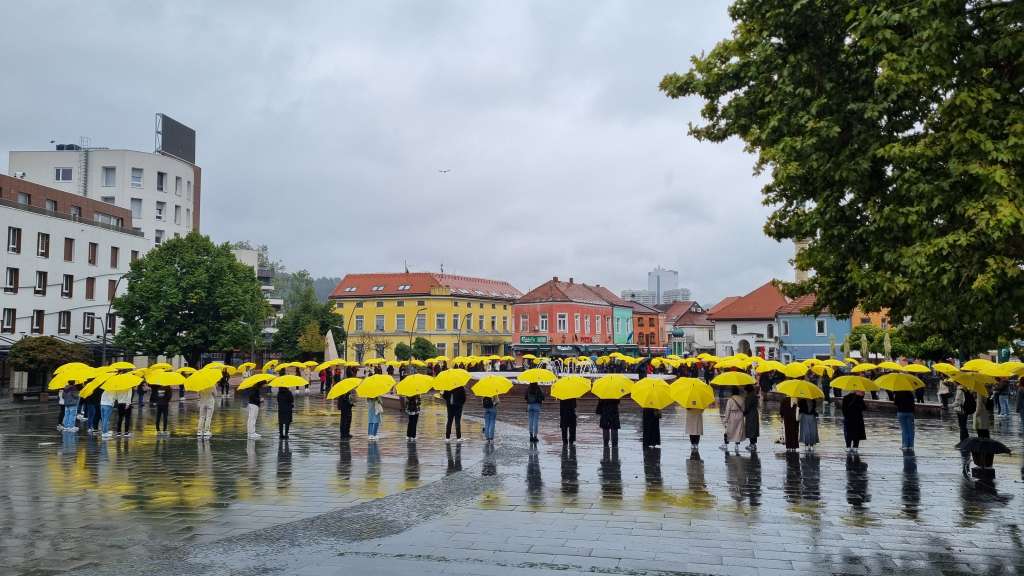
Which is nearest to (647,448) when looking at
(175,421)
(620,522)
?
(620,522)

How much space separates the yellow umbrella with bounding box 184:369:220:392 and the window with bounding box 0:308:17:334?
3425cm

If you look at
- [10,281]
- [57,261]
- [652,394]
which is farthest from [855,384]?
[57,261]

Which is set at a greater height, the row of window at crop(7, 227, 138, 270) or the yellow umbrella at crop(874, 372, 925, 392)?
the row of window at crop(7, 227, 138, 270)

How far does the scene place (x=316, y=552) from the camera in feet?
30.0

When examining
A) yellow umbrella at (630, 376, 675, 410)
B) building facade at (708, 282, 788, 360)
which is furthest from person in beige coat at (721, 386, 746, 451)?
building facade at (708, 282, 788, 360)

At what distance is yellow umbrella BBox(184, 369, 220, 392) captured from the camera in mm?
20156

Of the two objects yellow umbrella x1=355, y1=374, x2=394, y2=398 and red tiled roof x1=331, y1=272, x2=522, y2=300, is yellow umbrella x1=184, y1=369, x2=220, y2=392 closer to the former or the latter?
yellow umbrella x1=355, y1=374, x2=394, y2=398

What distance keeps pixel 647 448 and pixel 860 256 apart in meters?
8.87

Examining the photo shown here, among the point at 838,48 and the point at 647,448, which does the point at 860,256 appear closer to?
the point at 838,48

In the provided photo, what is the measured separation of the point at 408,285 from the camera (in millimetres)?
84625

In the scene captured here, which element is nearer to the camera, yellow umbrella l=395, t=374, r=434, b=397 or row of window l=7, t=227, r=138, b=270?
yellow umbrella l=395, t=374, r=434, b=397

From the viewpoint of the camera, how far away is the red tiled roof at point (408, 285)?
3307 inches

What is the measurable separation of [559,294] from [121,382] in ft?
224

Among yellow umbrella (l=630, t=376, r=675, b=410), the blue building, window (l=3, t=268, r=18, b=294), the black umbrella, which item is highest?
window (l=3, t=268, r=18, b=294)
